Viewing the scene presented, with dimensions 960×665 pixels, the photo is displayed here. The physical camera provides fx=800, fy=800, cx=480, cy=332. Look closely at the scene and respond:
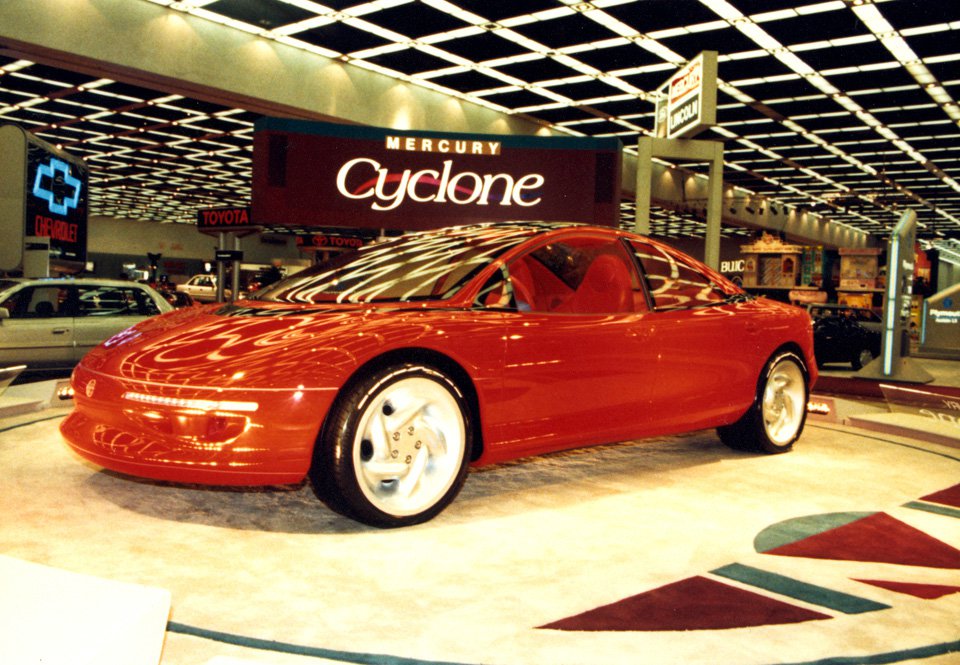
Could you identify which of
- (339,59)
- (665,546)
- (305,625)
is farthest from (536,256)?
(339,59)

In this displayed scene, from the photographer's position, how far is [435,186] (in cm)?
866

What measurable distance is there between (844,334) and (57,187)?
40.9 ft

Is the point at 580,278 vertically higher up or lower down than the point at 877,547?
higher up

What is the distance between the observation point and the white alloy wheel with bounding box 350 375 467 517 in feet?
10.4

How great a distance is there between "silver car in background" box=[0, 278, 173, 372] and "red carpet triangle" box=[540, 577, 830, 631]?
25.2ft

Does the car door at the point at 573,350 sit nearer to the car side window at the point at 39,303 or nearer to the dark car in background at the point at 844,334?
the car side window at the point at 39,303

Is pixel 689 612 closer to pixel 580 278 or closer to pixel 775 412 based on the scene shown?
pixel 580 278

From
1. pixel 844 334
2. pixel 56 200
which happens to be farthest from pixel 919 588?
pixel 844 334

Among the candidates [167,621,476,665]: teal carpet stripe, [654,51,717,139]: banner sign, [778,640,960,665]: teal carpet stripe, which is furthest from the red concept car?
[654,51,717,139]: banner sign

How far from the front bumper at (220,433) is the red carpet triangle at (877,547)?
6.08ft

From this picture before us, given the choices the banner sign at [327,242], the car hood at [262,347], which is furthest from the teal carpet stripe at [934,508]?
the banner sign at [327,242]

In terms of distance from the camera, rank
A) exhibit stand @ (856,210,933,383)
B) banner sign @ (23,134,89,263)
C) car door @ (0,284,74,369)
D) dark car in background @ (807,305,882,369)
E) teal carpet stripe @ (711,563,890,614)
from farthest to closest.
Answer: dark car in background @ (807,305,882,369) → exhibit stand @ (856,210,933,383) → banner sign @ (23,134,89,263) → car door @ (0,284,74,369) → teal carpet stripe @ (711,563,890,614)

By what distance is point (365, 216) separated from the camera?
859 centimetres

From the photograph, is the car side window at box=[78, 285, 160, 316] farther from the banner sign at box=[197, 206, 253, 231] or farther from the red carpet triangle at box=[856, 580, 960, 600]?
the red carpet triangle at box=[856, 580, 960, 600]
